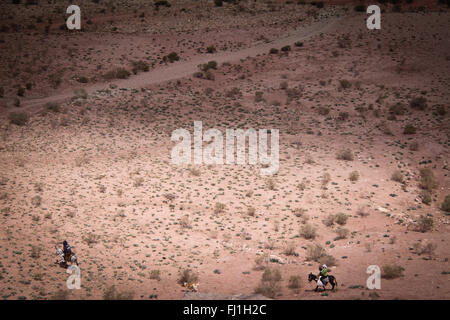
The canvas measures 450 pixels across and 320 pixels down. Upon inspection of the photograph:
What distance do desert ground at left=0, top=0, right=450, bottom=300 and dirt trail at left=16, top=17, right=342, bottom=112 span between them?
272 millimetres

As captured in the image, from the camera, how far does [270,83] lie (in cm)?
3916

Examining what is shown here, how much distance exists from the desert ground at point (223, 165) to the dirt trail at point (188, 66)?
27 cm

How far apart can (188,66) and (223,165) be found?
18.4 m

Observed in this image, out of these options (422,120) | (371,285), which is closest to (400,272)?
(371,285)

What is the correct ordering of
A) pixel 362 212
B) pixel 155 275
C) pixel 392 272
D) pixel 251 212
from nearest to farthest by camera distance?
1. pixel 392 272
2. pixel 155 275
3. pixel 251 212
4. pixel 362 212

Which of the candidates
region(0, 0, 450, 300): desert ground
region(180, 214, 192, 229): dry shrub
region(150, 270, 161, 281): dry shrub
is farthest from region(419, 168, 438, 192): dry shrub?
region(150, 270, 161, 281): dry shrub

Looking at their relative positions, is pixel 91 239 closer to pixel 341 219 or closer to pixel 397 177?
pixel 341 219

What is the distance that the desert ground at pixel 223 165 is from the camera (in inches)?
674

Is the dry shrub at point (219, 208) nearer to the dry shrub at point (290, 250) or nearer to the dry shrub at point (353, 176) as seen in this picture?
the dry shrub at point (290, 250)

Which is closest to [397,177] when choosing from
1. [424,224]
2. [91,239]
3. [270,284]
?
[424,224]

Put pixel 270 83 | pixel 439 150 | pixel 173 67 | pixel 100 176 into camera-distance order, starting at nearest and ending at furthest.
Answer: pixel 100 176, pixel 439 150, pixel 270 83, pixel 173 67

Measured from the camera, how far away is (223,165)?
2642 cm
